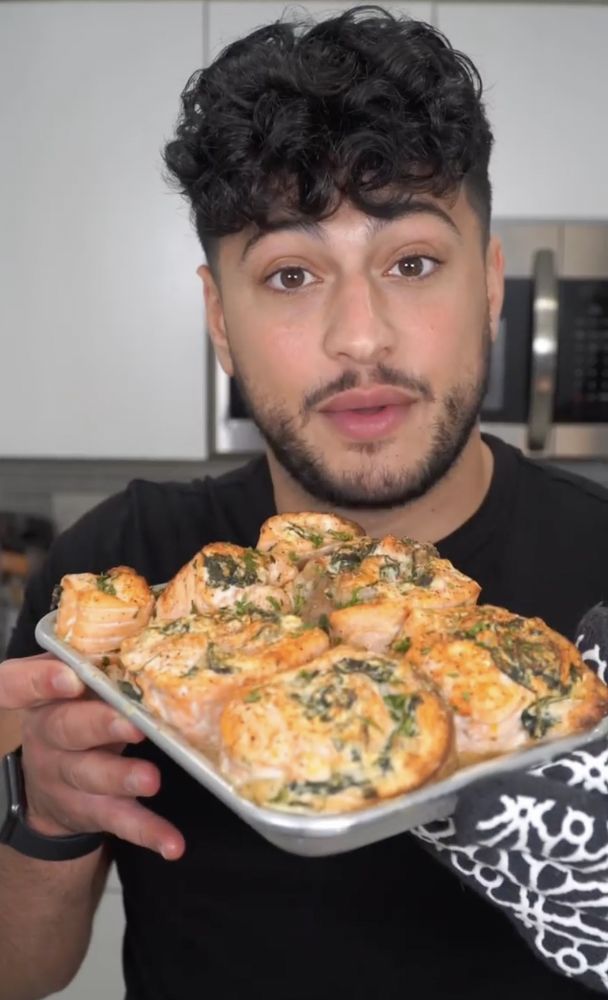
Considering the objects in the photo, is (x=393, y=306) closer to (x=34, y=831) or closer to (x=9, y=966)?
(x=34, y=831)

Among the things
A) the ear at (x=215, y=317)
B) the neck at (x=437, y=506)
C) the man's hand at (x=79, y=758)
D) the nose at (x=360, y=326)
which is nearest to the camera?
the man's hand at (x=79, y=758)

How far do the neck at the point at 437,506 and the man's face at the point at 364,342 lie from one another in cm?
4

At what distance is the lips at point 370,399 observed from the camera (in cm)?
97

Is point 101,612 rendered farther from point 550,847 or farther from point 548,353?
point 548,353

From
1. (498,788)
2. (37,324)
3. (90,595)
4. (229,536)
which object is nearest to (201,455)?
(37,324)

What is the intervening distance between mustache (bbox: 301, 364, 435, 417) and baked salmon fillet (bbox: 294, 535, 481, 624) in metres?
0.36

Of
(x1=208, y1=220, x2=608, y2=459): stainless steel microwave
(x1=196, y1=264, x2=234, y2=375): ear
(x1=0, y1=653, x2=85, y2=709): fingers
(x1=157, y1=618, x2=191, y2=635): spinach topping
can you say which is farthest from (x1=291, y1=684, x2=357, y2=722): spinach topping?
(x1=208, y1=220, x2=608, y2=459): stainless steel microwave

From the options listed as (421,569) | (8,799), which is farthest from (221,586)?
(8,799)

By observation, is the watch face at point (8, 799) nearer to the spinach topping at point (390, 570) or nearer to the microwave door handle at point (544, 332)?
the spinach topping at point (390, 570)

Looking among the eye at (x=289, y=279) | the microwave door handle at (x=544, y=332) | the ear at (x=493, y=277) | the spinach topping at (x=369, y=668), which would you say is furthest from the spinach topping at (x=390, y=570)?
the microwave door handle at (x=544, y=332)

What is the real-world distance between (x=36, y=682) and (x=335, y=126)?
646 mm

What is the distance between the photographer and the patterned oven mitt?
0.45m

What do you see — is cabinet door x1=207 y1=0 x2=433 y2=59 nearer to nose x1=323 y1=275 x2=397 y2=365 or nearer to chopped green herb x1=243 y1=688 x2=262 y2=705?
nose x1=323 y1=275 x2=397 y2=365

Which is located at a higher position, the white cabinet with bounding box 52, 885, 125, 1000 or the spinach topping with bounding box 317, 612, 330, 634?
the spinach topping with bounding box 317, 612, 330, 634
